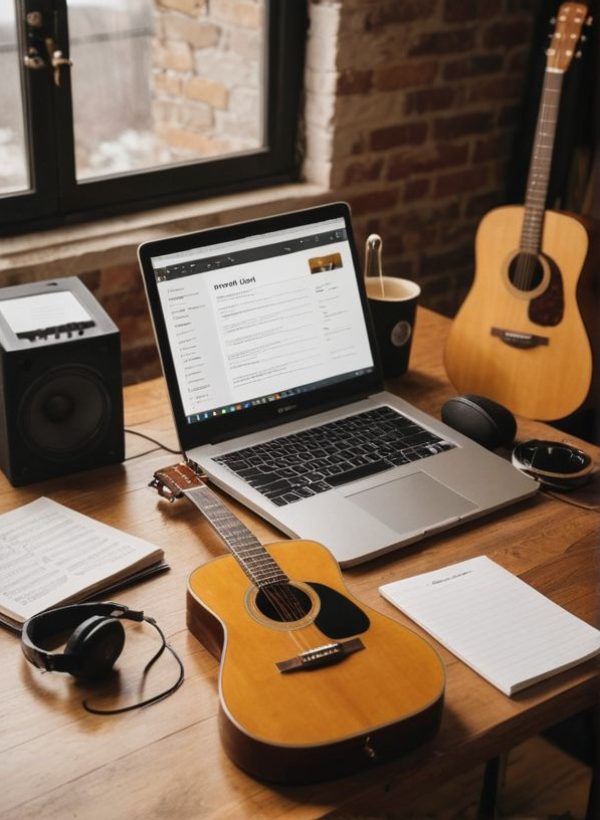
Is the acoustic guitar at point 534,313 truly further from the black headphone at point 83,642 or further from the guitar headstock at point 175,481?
the black headphone at point 83,642

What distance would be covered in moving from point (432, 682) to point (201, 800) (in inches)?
10.2

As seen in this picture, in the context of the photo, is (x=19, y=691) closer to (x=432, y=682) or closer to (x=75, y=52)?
(x=432, y=682)

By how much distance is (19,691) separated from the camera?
1.11m

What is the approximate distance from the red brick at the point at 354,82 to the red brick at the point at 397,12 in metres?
0.10

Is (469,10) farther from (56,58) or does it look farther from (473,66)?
(56,58)

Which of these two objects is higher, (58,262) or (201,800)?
(58,262)

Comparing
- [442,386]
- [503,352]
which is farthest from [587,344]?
[442,386]

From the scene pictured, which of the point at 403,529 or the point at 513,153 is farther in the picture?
the point at 513,153

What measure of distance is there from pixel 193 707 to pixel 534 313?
3.68ft

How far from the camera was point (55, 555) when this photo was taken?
1298 millimetres

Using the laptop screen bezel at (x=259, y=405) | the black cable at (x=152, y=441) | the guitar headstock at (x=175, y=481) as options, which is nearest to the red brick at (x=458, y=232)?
the laptop screen bezel at (x=259, y=405)

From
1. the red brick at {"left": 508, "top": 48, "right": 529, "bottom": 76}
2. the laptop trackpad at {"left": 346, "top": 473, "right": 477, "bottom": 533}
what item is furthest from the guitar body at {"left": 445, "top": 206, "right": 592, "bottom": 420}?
the red brick at {"left": 508, "top": 48, "right": 529, "bottom": 76}

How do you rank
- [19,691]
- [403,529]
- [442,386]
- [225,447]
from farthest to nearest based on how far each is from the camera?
[442,386] → [225,447] → [403,529] → [19,691]

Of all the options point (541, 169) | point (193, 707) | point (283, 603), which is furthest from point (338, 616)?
point (541, 169)
